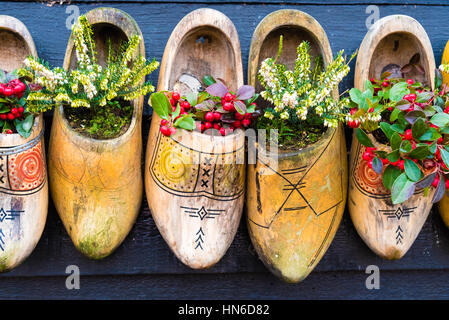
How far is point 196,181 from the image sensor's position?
3.45ft

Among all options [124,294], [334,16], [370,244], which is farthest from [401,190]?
[124,294]

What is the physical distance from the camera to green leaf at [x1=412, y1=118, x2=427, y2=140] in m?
0.97

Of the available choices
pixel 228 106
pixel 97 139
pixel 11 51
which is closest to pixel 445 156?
pixel 228 106

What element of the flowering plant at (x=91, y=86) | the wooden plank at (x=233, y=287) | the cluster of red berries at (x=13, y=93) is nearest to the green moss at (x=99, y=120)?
the flowering plant at (x=91, y=86)

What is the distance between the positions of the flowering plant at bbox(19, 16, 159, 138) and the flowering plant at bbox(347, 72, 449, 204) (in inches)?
20.7

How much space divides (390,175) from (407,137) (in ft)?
0.32

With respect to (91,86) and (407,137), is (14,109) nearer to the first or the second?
(91,86)

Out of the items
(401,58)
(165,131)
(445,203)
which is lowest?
(445,203)

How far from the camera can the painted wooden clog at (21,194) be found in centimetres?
102

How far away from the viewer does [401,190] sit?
3.25 ft

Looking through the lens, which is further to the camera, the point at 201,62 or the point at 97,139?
the point at 201,62

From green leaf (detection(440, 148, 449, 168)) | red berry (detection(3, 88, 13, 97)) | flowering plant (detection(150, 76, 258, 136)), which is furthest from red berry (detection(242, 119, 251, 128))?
red berry (detection(3, 88, 13, 97))

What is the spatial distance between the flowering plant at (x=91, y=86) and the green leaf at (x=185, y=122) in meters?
0.11

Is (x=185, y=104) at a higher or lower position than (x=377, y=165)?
higher
